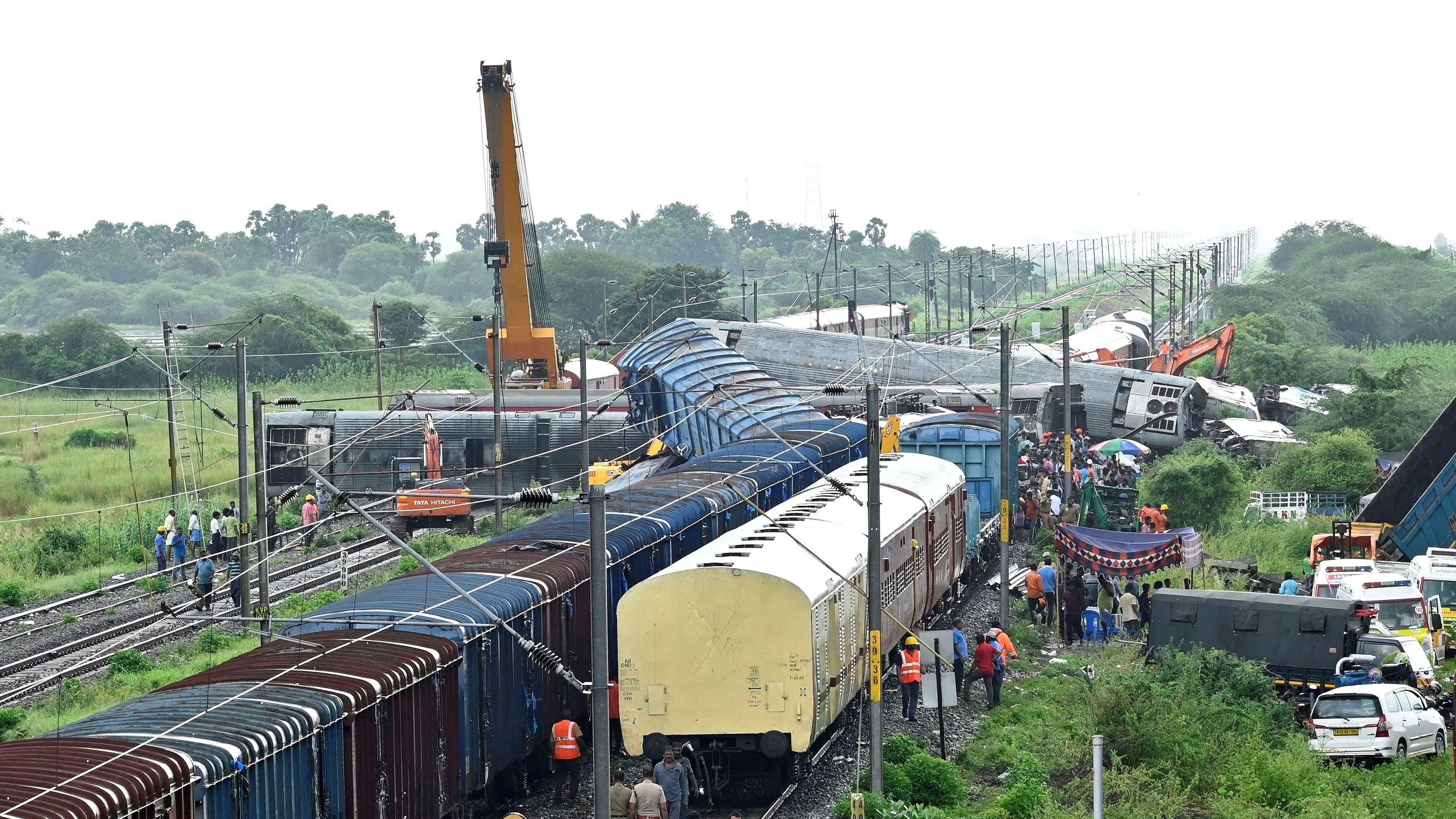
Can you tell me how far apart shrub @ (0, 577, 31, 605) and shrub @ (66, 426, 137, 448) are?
24471 millimetres

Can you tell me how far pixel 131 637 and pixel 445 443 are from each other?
17.8 meters

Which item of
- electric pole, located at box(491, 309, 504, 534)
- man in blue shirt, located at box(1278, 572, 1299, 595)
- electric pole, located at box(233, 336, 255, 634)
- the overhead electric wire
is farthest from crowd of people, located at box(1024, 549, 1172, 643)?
electric pole, located at box(233, 336, 255, 634)

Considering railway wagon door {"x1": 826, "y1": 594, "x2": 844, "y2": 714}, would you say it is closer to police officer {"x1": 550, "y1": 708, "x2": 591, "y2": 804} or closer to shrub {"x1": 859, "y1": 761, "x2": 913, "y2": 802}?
shrub {"x1": 859, "y1": 761, "x2": 913, "y2": 802}

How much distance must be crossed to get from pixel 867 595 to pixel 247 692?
31.4 feet

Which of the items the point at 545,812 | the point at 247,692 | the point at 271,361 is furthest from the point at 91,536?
the point at 271,361

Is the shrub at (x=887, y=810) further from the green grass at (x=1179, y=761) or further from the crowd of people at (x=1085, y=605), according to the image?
the crowd of people at (x=1085, y=605)

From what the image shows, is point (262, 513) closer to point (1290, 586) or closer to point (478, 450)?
point (1290, 586)

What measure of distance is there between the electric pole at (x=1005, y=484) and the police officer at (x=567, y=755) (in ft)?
35.1

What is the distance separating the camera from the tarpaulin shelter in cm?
2831

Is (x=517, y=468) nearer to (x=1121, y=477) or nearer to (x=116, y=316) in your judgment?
(x=1121, y=477)

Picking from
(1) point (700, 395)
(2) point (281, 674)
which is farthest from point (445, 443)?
(2) point (281, 674)

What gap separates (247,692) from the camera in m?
14.2

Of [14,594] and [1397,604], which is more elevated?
[1397,604]

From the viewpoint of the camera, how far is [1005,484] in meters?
30.0
